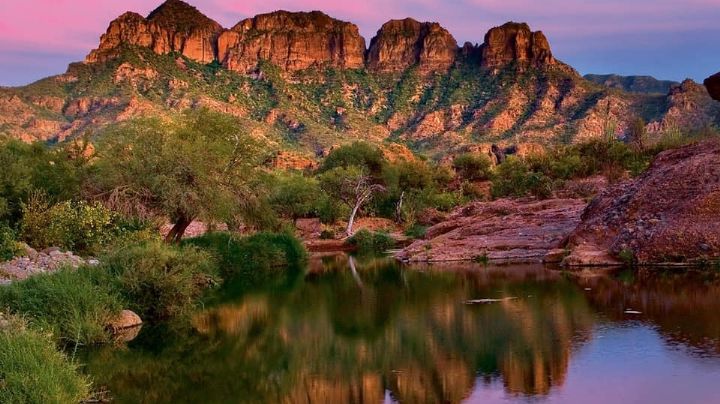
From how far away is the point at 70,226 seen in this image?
2670 centimetres

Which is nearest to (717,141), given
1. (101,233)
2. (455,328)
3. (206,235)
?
(455,328)

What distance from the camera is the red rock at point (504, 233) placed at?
94.8 feet

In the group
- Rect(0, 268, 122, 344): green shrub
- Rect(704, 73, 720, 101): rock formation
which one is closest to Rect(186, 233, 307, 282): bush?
Rect(0, 268, 122, 344): green shrub

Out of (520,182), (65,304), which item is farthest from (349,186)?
(65,304)

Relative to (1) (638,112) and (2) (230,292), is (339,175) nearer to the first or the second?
(2) (230,292)

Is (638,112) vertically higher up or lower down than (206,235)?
higher up

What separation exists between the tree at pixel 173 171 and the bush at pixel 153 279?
7.08 m

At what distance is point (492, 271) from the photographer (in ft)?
82.6

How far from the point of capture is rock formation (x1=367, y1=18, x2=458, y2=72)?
151 metres

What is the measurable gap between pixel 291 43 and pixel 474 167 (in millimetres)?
101165

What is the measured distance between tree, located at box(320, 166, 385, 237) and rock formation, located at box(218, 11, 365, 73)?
90.3 metres

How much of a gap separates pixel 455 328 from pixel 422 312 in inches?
98.3

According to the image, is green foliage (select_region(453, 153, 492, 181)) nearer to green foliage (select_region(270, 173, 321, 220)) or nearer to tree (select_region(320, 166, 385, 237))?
tree (select_region(320, 166, 385, 237))

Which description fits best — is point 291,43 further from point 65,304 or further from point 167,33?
point 65,304
